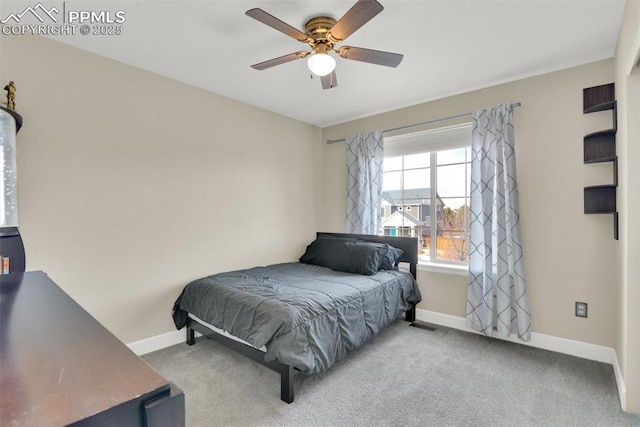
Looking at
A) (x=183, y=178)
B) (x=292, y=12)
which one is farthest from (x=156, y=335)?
(x=292, y=12)

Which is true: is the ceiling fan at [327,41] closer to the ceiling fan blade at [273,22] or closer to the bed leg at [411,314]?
the ceiling fan blade at [273,22]

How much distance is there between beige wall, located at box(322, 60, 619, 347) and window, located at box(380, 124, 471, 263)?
54 cm

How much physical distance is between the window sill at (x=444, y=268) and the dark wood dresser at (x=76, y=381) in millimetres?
3136

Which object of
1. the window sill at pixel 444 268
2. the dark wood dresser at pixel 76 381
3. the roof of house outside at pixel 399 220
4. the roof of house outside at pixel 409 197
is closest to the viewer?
the dark wood dresser at pixel 76 381

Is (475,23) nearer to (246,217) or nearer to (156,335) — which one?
(246,217)

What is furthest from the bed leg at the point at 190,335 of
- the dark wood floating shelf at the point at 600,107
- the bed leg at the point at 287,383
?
the dark wood floating shelf at the point at 600,107

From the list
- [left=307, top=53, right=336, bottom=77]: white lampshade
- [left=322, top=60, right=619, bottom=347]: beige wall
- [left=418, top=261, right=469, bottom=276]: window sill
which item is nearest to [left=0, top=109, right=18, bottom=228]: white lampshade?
[left=307, top=53, right=336, bottom=77]: white lampshade

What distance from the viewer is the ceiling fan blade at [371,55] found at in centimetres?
198

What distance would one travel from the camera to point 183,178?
296 centimetres

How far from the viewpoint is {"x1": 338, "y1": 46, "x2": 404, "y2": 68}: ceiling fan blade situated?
198 centimetres

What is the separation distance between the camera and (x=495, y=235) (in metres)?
2.89

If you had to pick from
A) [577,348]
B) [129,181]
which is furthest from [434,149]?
[129,181]

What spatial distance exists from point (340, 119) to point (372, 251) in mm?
1878

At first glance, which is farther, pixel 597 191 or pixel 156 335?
pixel 156 335
